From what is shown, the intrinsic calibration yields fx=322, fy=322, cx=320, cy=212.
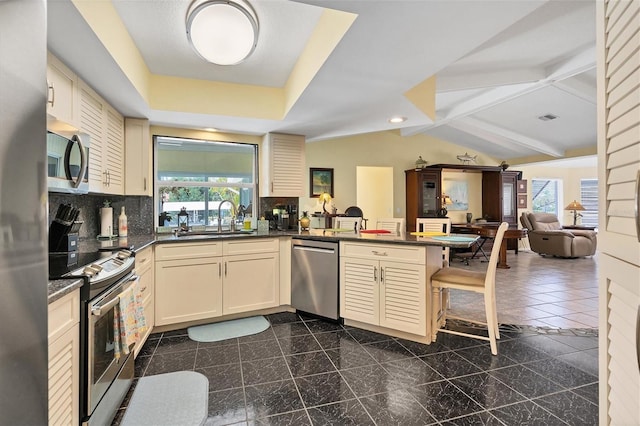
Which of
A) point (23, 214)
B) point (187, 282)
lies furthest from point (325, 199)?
point (23, 214)

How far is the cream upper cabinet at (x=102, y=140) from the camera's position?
238cm

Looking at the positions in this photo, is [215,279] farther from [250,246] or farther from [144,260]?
[144,260]

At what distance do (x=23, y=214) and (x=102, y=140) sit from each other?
7.71 feet

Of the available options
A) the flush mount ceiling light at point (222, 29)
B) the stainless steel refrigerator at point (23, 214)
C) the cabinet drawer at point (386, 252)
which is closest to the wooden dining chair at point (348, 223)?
the cabinet drawer at point (386, 252)

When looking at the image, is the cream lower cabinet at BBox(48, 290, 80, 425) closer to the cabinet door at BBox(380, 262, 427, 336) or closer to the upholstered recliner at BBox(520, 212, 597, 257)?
the cabinet door at BBox(380, 262, 427, 336)

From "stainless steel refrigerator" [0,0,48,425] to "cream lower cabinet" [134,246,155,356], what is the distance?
1.90 m

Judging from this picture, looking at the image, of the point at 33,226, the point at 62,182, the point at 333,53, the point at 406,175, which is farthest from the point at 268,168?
the point at 406,175

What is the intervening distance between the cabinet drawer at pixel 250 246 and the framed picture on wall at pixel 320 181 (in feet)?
10.4

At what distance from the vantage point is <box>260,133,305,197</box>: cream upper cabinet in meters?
3.96

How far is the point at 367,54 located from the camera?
202 centimetres

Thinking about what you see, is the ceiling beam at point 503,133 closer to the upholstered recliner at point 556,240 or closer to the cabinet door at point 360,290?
the upholstered recliner at point 556,240

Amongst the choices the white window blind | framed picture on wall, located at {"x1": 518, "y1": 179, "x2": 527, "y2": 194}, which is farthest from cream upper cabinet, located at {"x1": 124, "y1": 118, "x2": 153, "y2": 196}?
the white window blind

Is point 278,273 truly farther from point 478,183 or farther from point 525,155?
point 525,155

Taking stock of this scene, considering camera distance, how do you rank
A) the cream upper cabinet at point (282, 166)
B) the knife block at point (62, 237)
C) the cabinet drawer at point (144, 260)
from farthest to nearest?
the cream upper cabinet at point (282, 166), the cabinet drawer at point (144, 260), the knife block at point (62, 237)
